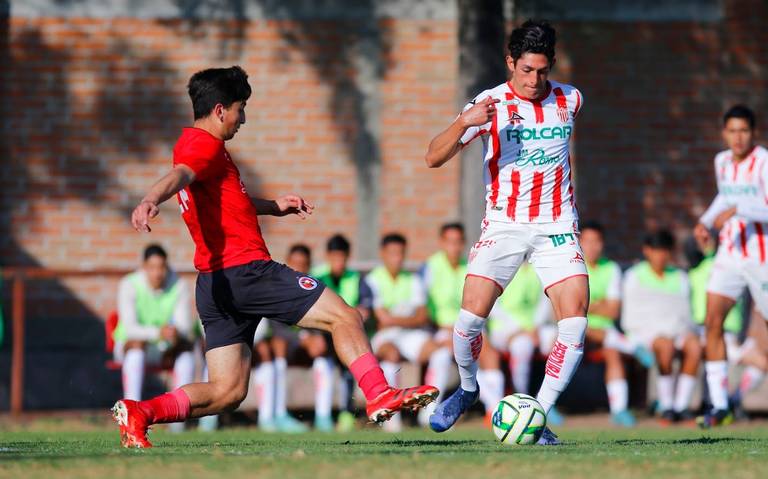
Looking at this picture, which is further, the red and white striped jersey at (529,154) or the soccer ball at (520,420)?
the red and white striped jersey at (529,154)

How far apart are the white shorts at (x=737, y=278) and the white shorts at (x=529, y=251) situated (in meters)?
2.98

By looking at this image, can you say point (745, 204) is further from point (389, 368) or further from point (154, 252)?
point (154, 252)

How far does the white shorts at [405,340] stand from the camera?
42.4ft

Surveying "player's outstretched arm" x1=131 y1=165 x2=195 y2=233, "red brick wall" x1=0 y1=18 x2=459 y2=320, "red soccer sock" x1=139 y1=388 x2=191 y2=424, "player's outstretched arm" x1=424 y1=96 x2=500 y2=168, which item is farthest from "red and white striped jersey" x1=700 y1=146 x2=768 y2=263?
"red brick wall" x1=0 y1=18 x2=459 y2=320

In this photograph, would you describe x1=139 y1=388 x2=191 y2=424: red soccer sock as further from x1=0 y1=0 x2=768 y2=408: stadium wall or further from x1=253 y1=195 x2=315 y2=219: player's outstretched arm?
x1=0 y1=0 x2=768 y2=408: stadium wall

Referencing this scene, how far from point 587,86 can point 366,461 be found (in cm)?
1027

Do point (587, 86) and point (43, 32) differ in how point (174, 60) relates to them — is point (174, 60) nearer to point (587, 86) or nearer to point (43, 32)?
point (43, 32)

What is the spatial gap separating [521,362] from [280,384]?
2339 mm

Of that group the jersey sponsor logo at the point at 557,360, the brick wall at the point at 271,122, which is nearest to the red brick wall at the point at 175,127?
the brick wall at the point at 271,122

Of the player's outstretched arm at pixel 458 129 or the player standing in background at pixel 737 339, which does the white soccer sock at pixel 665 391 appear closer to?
the player standing in background at pixel 737 339

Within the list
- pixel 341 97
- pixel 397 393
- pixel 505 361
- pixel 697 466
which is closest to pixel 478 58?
pixel 341 97

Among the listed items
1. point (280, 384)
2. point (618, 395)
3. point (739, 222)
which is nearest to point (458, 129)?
point (739, 222)

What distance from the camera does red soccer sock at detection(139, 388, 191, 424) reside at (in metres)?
7.40

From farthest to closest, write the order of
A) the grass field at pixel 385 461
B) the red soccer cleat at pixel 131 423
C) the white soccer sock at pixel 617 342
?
the white soccer sock at pixel 617 342, the red soccer cleat at pixel 131 423, the grass field at pixel 385 461
